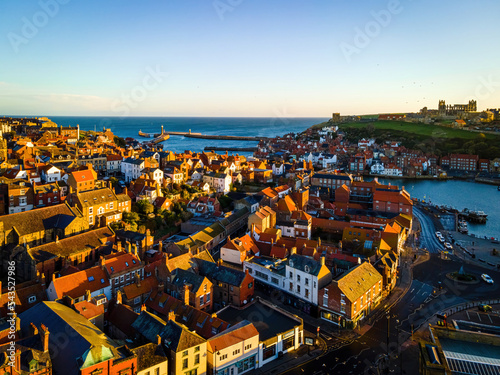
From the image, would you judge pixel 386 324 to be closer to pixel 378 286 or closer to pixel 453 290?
pixel 378 286

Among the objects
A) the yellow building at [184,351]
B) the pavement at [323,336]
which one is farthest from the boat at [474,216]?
the yellow building at [184,351]

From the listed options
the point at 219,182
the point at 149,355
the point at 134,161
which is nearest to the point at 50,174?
Answer: the point at 134,161

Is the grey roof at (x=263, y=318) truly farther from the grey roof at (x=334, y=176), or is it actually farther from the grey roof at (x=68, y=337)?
the grey roof at (x=334, y=176)

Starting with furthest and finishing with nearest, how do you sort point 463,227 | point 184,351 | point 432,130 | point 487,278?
point 432,130 → point 463,227 → point 487,278 → point 184,351

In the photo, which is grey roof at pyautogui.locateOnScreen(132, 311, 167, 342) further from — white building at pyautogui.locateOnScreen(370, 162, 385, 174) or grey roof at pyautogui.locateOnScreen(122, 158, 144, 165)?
white building at pyautogui.locateOnScreen(370, 162, 385, 174)

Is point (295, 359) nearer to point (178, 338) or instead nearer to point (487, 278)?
point (178, 338)

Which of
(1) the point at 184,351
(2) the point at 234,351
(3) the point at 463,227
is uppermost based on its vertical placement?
(1) the point at 184,351
